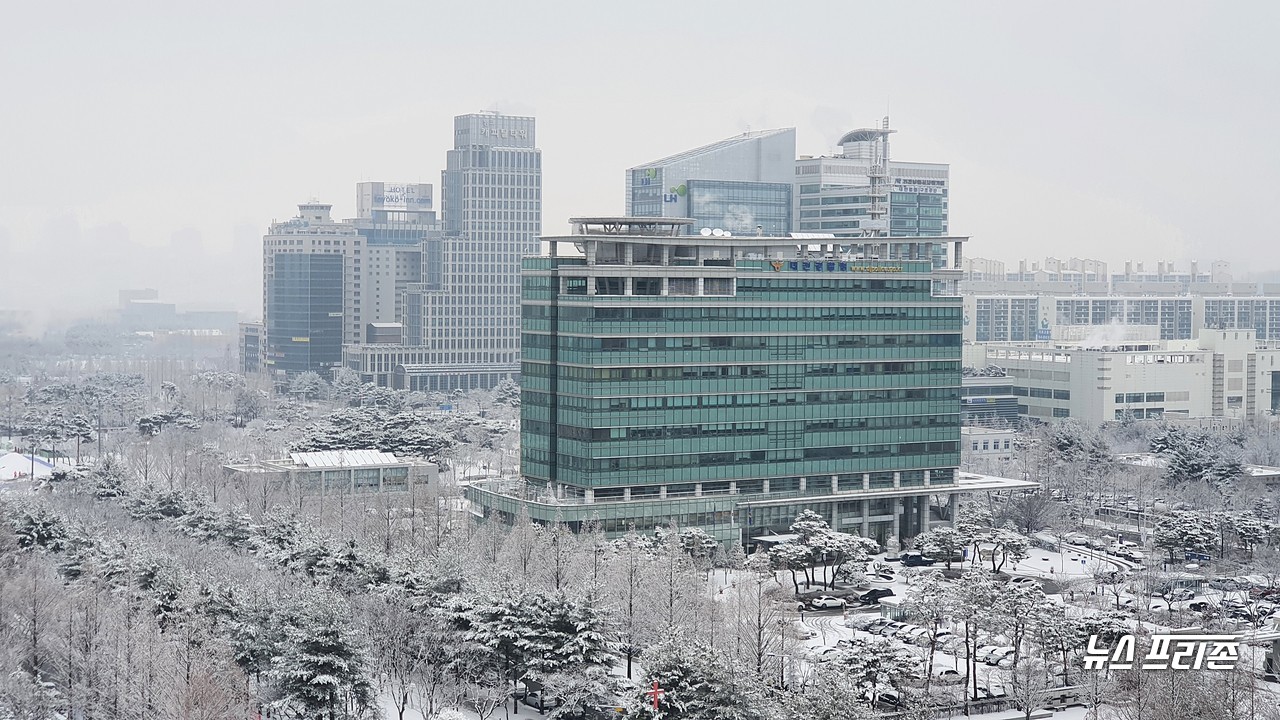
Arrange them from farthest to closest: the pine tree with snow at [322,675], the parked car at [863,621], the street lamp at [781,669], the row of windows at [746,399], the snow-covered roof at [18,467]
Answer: the snow-covered roof at [18,467] → the row of windows at [746,399] → the parked car at [863,621] → the street lamp at [781,669] → the pine tree with snow at [322,675]

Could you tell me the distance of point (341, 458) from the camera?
9106cm

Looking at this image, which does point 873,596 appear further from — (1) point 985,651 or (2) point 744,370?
(2) point 744,370

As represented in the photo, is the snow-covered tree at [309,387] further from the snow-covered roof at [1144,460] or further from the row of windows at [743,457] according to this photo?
the row of windows at [743,457]

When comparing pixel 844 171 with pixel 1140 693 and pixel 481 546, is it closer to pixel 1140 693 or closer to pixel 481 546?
pixel 481 546

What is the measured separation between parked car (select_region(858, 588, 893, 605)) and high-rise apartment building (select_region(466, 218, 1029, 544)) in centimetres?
806

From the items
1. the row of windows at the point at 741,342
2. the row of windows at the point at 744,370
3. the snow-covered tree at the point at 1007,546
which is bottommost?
the snow-covered tree at the point at 1007,546

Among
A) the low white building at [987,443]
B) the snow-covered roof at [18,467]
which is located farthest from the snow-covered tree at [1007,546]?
the snow-covered roof at [18,467]

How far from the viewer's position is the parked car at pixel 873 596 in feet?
205

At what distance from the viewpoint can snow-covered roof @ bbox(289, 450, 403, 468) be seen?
89250mm

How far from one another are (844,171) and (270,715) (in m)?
83.1

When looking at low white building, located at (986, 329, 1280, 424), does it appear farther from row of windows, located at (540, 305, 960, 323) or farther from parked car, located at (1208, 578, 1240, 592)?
parked car, located at (1208, 578, 1240, 592)

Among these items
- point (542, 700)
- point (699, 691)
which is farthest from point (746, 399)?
point (699, 691)

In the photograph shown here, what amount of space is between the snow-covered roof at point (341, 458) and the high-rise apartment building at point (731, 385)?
62.7ft

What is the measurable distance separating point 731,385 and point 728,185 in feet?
→ 158
